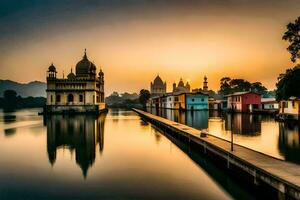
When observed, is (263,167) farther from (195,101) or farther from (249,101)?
(195,101)

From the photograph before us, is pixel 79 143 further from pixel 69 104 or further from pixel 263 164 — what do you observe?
pixel 69 104

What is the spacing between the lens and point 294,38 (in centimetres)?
5316

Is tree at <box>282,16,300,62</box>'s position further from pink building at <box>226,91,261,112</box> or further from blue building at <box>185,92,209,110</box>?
blue building at <box>185,92,209,110</box>

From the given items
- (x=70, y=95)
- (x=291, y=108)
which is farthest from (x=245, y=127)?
(x=70, y=95)

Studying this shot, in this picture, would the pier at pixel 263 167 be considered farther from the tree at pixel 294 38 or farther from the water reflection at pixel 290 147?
the tree at pixel 294 38

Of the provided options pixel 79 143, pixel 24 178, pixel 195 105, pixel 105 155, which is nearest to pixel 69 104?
pixel 195 105

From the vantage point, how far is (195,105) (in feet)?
350

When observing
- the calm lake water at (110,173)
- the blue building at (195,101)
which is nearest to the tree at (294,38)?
the calm lake water at (110,173)

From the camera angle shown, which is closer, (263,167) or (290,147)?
(263,167)

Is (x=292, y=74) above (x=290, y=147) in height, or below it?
above

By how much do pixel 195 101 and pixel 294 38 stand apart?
55.9 meters

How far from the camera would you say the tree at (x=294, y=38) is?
5262 centimetres

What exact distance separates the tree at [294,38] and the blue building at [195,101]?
2138 inches

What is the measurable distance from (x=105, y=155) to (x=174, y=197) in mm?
13528
